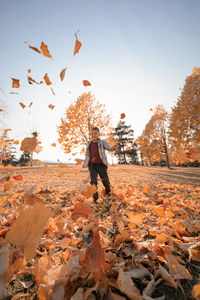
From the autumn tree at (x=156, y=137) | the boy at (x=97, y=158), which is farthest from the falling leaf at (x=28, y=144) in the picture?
the autumn tree at (x=156, y=137)

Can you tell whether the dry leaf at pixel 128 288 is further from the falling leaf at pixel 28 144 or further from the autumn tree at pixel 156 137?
the autumn tree at pixel 156 137

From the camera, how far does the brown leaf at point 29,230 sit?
2.59ft

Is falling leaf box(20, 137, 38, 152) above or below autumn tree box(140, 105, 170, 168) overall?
below

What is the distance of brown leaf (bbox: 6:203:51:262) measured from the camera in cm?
79

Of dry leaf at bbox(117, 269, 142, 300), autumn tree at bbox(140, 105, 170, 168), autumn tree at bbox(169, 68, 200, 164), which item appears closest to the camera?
dry leaf at bbox(117, 269, 142, 300)

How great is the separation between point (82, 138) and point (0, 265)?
10921 millimetres

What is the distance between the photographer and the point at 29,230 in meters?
0.81

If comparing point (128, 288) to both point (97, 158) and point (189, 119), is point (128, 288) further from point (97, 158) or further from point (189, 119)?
point (189, 119)

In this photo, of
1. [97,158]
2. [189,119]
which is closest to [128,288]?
[97,158]

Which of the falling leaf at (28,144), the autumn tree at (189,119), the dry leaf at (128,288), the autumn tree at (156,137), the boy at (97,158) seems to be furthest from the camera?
the autumn tree at (156,137)

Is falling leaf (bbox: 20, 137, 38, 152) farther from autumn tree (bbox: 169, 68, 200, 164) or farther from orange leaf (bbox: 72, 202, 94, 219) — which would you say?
autumn tree (bbox: 169, 68, 200, 164)

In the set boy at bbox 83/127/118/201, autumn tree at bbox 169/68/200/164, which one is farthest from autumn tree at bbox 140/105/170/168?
boy at bbox 83/127/118/201

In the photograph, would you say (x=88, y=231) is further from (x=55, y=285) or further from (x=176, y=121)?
(x=176, y=121)

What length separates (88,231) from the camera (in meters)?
1.71
